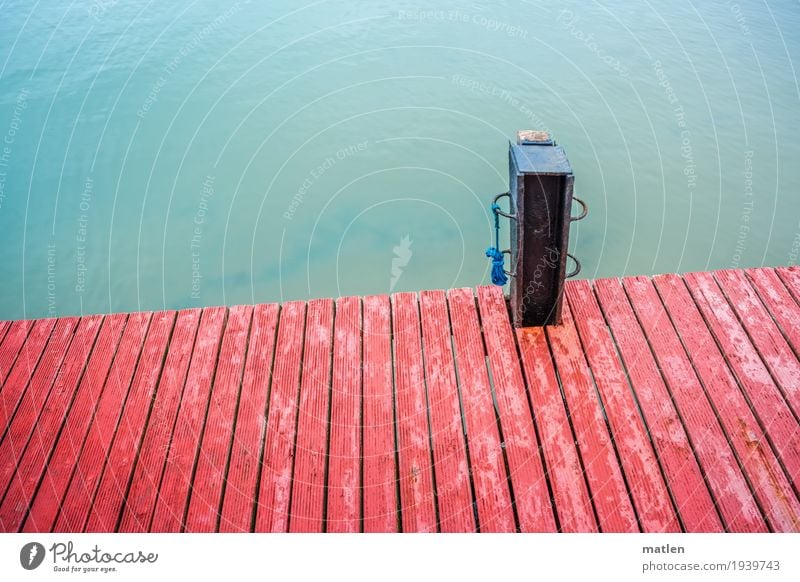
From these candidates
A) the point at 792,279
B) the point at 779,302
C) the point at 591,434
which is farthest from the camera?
the point at 792,279

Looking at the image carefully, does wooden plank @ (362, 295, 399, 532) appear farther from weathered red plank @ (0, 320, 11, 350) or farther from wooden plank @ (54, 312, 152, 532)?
weathered red plank @ (0, 320, 11, 350)

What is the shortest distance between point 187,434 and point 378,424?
0.92m

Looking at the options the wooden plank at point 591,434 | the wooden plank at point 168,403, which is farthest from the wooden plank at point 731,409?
the wooden plank at point 168,403

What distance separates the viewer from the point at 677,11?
30.5ft

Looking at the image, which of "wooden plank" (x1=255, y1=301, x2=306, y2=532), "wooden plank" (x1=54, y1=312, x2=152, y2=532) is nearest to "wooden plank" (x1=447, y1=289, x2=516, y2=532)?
"wooden plank" (x1=255, y1=301, x2=306, y2=532)

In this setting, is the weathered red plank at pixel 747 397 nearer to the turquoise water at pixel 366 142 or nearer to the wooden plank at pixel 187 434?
the wooden plank at pixel 187 434

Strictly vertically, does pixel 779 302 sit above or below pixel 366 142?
above

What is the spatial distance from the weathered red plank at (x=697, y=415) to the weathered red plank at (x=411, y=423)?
1.18m

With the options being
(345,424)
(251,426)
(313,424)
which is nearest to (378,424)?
(345,424)

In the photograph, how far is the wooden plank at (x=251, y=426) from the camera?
227cm

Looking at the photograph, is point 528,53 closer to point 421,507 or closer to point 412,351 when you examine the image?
point 412,351

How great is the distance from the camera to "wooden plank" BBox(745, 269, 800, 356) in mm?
2759

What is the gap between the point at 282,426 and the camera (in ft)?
8.34

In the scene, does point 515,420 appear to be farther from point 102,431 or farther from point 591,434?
point 102,431
